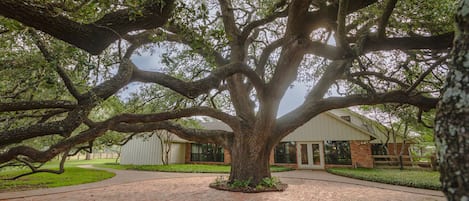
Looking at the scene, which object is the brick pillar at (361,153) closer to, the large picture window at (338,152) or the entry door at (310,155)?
the large picture window at (338,152)

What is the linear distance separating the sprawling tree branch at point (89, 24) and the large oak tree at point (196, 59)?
11 millimetres

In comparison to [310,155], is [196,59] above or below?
above

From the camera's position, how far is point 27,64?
15.3 feet

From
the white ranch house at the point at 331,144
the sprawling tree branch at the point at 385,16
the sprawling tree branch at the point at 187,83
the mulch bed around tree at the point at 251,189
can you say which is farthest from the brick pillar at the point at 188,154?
the sprawling tree branch at the point at 385,16

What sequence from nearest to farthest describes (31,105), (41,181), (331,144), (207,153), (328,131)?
1. (31,105)
2. (41,181)
3. (328,131)
4. (331,144)
5. (207,153)

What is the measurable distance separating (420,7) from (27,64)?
27.6ft

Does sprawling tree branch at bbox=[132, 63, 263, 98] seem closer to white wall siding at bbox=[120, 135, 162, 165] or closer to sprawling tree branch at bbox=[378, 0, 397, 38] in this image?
sprawling tree branch at bbox=[378, 0, 397, 38]

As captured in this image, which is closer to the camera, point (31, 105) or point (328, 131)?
point (31, 105)

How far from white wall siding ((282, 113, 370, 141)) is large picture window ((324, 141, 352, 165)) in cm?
90

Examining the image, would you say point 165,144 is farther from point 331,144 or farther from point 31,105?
point 31,105

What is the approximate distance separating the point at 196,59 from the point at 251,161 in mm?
4198

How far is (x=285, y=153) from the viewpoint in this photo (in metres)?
19.0

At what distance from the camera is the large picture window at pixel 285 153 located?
18.6m

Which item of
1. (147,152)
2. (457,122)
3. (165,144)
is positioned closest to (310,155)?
(165,144)
